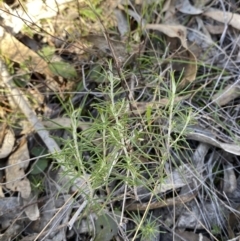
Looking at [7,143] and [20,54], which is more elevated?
[20,54]

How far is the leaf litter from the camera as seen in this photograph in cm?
172

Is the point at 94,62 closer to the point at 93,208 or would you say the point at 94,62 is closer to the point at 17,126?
the point at 17,126

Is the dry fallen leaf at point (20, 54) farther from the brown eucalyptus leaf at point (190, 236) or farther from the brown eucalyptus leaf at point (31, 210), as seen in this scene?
the brown eucalyptus leaf at point (190, 236)

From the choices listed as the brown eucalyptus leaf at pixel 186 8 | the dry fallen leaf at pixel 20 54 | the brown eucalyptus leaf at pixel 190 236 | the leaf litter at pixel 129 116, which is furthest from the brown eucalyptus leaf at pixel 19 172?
the brown eucalyptus leaf at pixel 186 8

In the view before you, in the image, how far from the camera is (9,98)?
197 cm

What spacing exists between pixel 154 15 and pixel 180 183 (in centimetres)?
76

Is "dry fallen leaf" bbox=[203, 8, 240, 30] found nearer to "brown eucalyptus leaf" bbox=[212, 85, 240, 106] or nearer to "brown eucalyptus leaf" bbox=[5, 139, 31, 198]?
"brown eucalyptus leaf" bbox=[212, 85, 240, 106]

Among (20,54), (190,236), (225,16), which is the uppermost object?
(20,54)

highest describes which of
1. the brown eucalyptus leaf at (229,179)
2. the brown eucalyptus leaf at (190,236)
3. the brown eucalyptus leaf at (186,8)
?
the brown eucalyptus leaf at (186,8)

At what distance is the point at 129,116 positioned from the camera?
179 cm

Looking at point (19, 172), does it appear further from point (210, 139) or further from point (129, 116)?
point (210, 139)

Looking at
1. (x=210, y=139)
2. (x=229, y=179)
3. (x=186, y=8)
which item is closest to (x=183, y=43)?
(x=186, y=8)

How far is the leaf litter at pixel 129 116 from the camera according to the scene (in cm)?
172

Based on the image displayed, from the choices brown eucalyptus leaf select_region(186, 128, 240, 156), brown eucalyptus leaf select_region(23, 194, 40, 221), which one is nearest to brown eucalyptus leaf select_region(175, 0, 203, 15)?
brown eucalyptus leaf select_region(186, 128, 240, 156)
